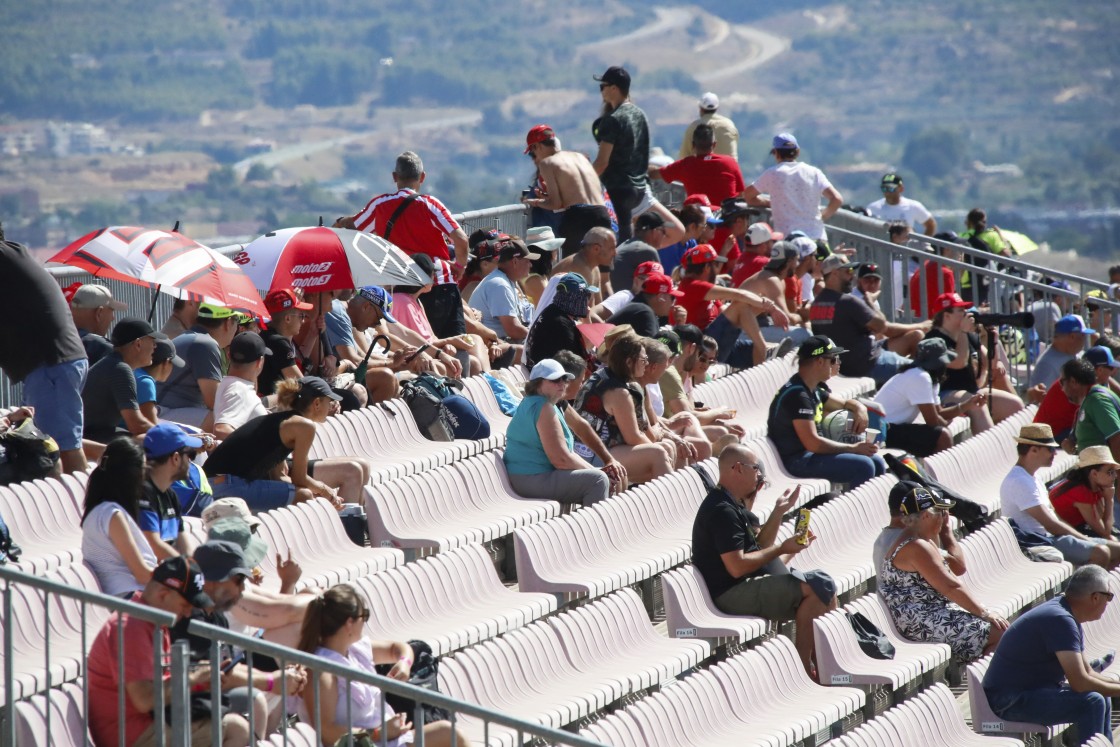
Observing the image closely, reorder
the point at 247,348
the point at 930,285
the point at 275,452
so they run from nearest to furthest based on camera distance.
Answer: the point at 275,452
the point at 247,348
the point at 930,285

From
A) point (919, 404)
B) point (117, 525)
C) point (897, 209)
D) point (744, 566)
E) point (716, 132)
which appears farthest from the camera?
point (897, 209)

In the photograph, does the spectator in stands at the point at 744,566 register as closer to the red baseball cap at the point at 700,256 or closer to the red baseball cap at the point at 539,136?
the red baseball cap at the point at 700,256

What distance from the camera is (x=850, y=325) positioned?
12.4m

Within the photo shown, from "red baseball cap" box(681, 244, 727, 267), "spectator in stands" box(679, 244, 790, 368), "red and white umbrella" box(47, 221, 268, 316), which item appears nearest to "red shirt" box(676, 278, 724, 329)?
"spectator in stands" box(679, 244, 790, 368)

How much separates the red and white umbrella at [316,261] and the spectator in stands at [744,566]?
98.9 inches

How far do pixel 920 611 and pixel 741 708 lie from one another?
1532 mm

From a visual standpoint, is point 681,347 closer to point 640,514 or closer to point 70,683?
point 640,514

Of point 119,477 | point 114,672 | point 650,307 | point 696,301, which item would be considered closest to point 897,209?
point 696,301

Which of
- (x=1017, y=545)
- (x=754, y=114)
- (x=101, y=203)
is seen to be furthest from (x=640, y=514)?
(x=754, y=114)

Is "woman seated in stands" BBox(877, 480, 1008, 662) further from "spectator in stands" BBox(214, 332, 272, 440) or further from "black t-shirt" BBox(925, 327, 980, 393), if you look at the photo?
"black t-shirt" BBox(925, 327, 980, 393)

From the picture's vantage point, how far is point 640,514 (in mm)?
9141

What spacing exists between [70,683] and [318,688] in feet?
3.41

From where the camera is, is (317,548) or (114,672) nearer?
(114,672)

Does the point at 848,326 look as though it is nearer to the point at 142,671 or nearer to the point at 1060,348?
the point at 1060,348
